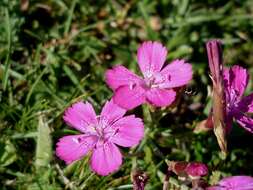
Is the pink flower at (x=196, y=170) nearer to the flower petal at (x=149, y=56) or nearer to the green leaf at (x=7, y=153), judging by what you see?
the flower petal at (x=149, y=56)

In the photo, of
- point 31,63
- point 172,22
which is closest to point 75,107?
point 31,63

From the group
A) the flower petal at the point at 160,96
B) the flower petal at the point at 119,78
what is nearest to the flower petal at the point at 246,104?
the flower petal at the point at 160,96

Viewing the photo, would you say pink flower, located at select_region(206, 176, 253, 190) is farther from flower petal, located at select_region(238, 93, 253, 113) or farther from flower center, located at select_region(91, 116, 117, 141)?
flower center, located at select_region(91, 116, 117, 141)

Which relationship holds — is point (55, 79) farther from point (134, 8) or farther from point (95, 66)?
point (134, 8)

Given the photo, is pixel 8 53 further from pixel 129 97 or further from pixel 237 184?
pixel 237 184

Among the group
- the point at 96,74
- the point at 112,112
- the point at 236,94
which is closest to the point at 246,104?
the point at 236,94

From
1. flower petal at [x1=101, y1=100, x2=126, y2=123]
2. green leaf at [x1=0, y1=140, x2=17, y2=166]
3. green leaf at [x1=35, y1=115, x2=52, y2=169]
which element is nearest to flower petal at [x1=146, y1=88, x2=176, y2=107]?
flower petal at [x1=101, y1=100, x2=126, y2=123]

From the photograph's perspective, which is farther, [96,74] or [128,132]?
[96,74]
